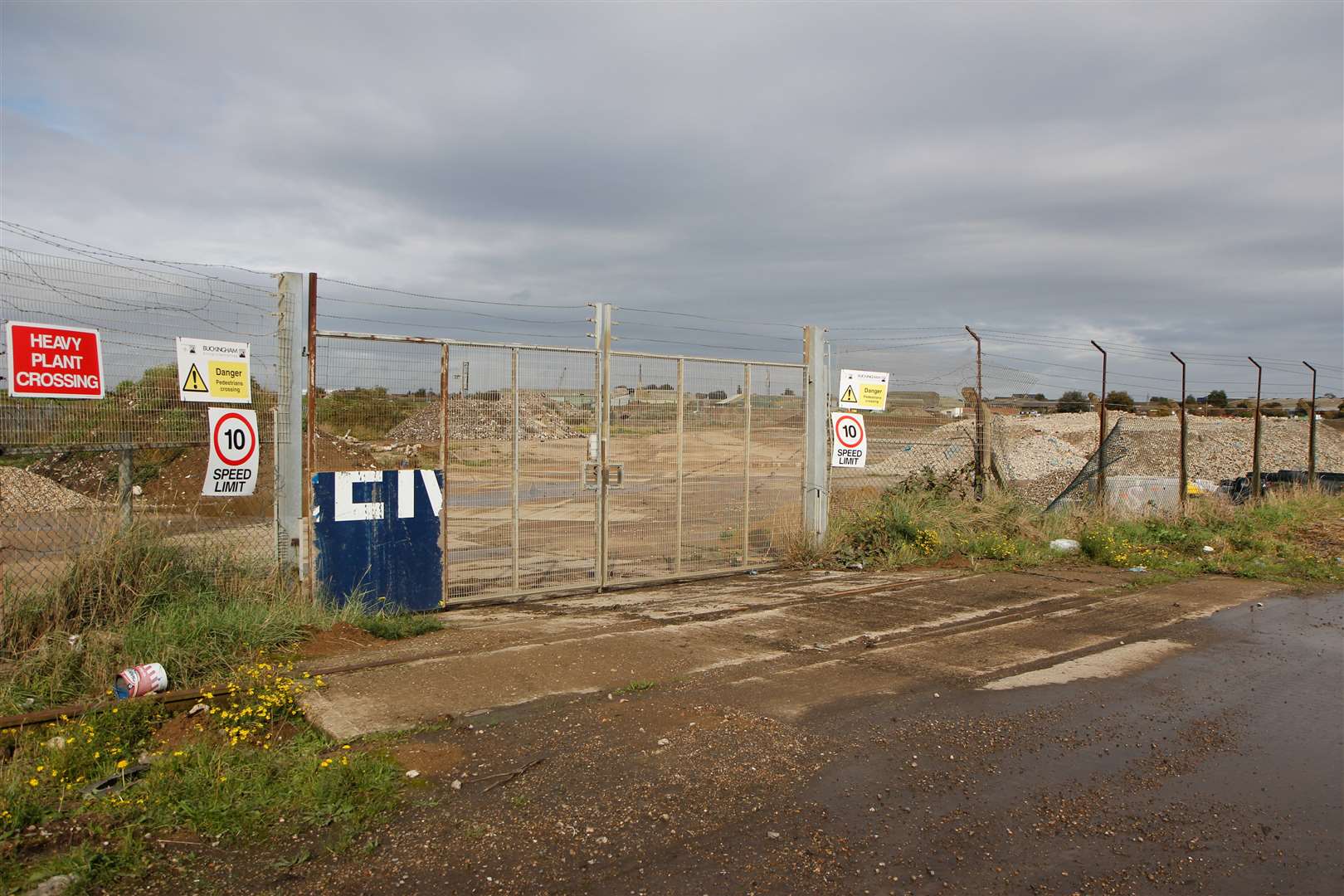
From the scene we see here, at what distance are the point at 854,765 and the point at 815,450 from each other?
7.30 meters

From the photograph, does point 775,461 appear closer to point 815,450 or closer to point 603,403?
point 815,450

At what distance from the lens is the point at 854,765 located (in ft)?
16.3

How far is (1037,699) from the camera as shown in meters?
6.22

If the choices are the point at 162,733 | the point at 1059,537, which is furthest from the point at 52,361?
the point at 1059,537

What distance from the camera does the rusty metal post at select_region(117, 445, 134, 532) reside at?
263 inches

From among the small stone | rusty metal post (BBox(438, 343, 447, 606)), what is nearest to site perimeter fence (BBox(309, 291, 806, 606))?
rusty metal post (BBox(438, 343, 447, 606))

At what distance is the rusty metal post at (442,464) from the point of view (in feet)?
27.2

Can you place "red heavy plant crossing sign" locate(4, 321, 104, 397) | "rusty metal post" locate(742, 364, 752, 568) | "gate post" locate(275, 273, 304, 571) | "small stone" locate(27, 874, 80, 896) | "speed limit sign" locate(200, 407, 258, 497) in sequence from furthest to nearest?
1. "rusty metal post" locate(742, 364, 752, 568)
2. "gate post" locate(275, 273, 304, 571)
3. "speed limit sign" locate(200, 407, 258, 497)
4. "red heavy plant crossing sign" locate(4, 321, 104, 397)
5. "small stone" locate(27, 874, 80, 896)

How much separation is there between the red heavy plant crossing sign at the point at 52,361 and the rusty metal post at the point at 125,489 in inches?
19.7

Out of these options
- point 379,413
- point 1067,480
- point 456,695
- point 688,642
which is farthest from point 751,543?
point 1067,480

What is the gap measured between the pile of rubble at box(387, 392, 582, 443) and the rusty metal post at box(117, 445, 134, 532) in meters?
2.06

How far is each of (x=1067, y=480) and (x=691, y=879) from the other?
20131 millimetres

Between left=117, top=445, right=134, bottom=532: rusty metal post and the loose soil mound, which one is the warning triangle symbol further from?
the loose soil mound

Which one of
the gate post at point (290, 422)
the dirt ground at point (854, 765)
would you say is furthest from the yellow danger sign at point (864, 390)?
the gate post at point (290, 422)
